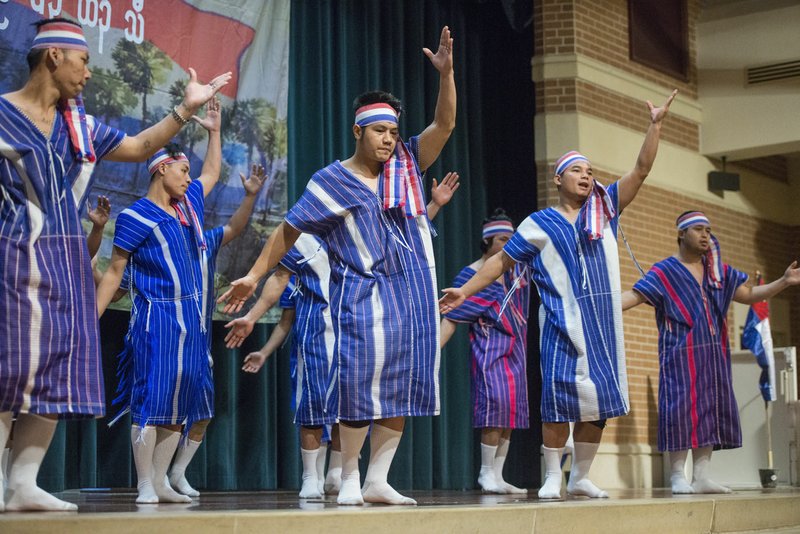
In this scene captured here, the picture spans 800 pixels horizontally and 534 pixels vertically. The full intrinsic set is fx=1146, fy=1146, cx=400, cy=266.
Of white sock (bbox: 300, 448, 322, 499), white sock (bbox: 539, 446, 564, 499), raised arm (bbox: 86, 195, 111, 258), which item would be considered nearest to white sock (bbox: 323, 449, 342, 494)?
white sock (bbox: 300, 448, 322, 499)

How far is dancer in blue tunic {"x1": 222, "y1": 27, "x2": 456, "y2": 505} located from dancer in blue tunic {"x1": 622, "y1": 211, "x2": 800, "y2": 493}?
2208 mm

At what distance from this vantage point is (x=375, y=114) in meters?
4.06

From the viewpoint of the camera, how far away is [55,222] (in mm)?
3395

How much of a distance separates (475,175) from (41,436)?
19.1 feet

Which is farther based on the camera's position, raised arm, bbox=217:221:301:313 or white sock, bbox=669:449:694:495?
white sock, bbox=669:449:694:495

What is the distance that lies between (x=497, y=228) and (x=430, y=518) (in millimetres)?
3531

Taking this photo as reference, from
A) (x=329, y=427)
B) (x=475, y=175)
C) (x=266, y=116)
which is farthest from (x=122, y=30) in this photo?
(x=475, y=175)

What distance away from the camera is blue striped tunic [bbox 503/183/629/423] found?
4.89 m

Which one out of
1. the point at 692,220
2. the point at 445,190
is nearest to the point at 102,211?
the point at 445,190

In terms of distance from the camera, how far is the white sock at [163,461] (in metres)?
4.63

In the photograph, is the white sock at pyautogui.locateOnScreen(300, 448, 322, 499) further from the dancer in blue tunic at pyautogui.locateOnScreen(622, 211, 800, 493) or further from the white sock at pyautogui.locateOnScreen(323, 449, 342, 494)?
the dancer in blue tunic at pyautogui.locateOnScreen(622, 211, 800, 493)

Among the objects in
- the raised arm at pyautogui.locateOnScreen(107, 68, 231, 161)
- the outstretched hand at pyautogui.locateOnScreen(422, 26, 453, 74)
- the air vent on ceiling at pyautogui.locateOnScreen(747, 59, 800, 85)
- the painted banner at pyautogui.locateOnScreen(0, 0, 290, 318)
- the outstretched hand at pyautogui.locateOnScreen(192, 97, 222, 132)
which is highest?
the air vent on ceiling at pyautogui.locateOnScreen(747, 59, 800, 85)

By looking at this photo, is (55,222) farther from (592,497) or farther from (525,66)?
(525,66)

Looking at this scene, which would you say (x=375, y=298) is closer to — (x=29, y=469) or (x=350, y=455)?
(x=350, y=455)
